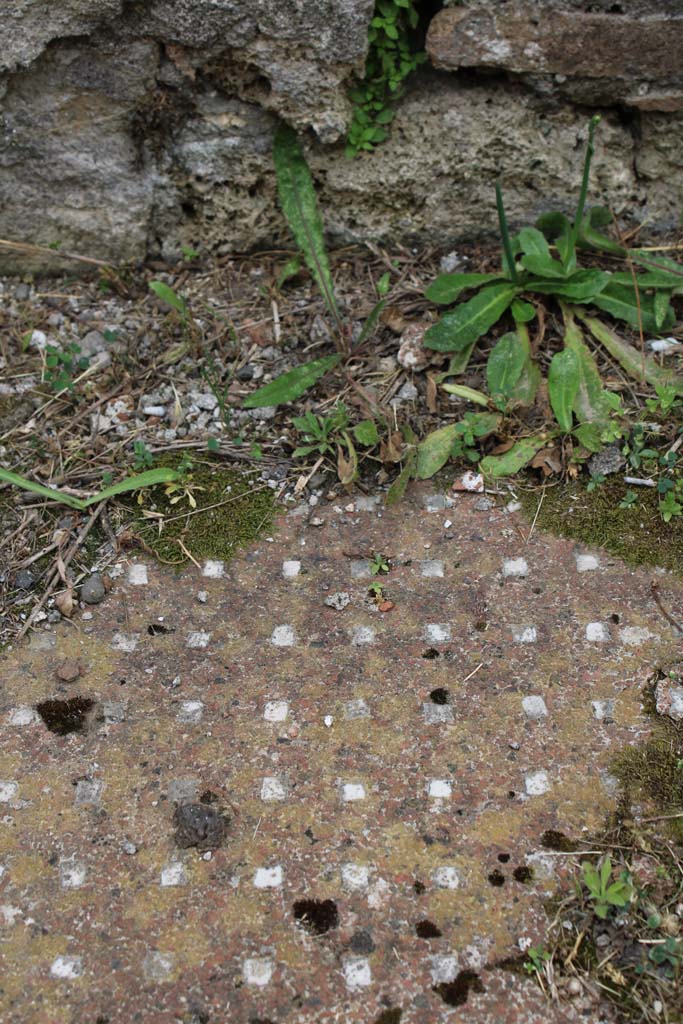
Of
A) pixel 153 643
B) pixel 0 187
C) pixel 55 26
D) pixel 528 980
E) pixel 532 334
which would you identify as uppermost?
pixel 55 26

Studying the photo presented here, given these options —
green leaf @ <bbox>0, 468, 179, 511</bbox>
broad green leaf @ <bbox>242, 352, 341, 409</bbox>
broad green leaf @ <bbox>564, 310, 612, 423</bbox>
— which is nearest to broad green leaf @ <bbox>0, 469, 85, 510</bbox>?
green leaf @ <bbox>0, 468, 179, 511</bbox>

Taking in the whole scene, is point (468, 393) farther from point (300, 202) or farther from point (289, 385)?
point (300, 202)

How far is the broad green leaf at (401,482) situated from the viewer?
2.55m

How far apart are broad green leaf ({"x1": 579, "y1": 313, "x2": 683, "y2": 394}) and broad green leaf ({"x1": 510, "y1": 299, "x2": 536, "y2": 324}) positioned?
18 cm

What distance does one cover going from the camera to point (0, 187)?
2.93 meters

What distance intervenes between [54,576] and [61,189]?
1.38m

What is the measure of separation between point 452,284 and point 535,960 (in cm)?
197

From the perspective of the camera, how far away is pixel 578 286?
2.79 meters

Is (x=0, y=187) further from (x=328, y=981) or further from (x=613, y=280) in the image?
(x=328, y=981)

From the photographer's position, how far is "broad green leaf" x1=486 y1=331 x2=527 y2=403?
2.69m

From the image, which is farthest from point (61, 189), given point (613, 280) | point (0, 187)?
point (613, 280)

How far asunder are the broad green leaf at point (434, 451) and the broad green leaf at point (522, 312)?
0.43 metres

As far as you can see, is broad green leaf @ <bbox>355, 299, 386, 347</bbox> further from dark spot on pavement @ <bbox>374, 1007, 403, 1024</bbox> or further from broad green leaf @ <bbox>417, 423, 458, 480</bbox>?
dark spot on pavement @ <bbox>374, 1007, 403, 1024</bbox>

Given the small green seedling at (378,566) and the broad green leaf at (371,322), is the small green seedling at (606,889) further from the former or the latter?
the broad green leaf at (371,322)
